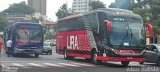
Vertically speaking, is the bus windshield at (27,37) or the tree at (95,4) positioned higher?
the tree at (95,4)

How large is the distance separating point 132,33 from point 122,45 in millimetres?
983

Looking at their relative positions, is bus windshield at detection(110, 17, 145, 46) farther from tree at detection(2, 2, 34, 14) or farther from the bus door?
tree at detection(2, 2, 34, 14)

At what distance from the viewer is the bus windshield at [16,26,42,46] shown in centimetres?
3209

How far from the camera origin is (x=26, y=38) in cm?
3219

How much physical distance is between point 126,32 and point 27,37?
1168cm

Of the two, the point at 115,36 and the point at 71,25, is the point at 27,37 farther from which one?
the point at 115,36

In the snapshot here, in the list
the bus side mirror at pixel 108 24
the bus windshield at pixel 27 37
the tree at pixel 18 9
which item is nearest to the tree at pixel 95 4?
the bus windshield at pixel 27 37

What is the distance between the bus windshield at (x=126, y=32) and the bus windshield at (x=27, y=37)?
11.2 m

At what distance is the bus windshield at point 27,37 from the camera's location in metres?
32.1

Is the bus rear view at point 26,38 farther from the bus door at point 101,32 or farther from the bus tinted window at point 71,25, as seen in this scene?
the bus door at point 101,32

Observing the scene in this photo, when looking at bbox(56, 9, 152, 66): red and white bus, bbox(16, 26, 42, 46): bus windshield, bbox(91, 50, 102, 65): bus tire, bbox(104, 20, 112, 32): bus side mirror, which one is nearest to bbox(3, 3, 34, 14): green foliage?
bbox(16, 26, 42, 46): bus windshield

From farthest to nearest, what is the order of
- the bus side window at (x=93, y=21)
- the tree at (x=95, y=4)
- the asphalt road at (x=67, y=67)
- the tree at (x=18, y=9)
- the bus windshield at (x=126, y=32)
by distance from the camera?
1. the tree at (x=18, y=9)
2. the tree at (x=95, y=4)
3. the bus side window at (x=93, y=21)
4. the bus windshield at (x=126, y=32)
5. the asphalt road at (x=67, y=67)

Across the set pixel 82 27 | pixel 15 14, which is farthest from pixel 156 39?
pixel 15 14

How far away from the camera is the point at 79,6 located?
94.5 m
